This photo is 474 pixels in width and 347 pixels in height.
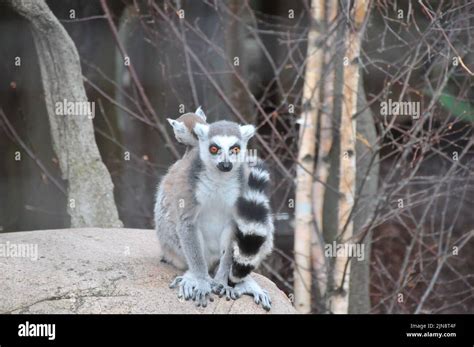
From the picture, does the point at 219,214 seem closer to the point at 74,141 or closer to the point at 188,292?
the point at 188,292

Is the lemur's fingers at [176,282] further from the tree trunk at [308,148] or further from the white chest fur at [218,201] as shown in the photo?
the tree trunk at [308,148]

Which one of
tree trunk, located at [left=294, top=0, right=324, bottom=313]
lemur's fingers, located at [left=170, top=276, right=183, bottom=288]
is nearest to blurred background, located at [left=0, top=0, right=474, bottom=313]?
tree trunk, located at [left=294, top=0, right=324, bottom=313]

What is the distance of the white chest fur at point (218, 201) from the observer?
10.4ft

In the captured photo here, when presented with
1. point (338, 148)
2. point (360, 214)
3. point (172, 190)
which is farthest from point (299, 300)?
point (172, 190)

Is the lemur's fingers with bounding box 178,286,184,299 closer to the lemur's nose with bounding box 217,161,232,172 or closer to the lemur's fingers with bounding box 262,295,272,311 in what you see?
the lemur's fingers with bounding box 262,295,272,311

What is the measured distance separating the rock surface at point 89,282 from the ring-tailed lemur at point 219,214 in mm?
90

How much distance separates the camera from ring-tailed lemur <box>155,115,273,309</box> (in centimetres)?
306

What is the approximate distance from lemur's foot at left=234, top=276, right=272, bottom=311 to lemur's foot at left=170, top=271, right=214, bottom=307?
135 millimetres

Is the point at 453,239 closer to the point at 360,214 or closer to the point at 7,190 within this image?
the point at 360,214

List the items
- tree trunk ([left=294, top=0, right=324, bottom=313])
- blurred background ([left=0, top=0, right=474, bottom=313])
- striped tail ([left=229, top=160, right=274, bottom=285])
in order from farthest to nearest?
tree trunk ([left=294, top=0, right=324, bottom=313]), blurred background ([left=0, top=0, right=474, bottom=313]), striped tail ([left=229, top=160, right=274, bottom=285])

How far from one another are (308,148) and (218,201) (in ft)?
5.83

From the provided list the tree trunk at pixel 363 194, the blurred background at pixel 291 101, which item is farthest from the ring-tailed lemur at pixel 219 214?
the tree trunk at pixel 363 194
